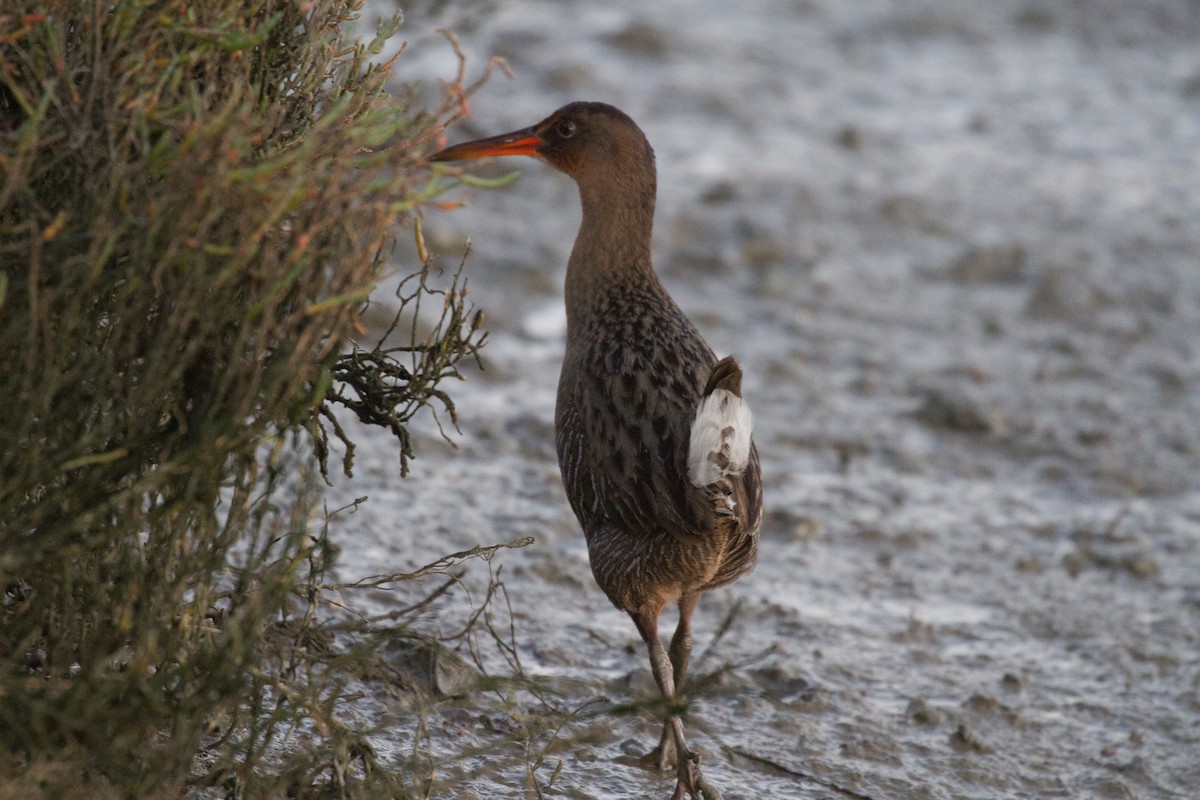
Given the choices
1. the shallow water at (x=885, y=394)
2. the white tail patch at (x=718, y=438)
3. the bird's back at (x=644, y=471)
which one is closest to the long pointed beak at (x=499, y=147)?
the bird's back at (x=644, y=471)

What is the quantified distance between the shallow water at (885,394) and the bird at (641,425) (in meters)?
0.37

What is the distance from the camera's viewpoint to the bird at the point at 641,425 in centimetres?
360

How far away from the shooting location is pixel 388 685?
336cm

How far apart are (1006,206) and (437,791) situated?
20.2 ft

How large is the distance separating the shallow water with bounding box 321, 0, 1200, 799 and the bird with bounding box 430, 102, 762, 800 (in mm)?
367

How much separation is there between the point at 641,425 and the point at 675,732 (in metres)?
0.73

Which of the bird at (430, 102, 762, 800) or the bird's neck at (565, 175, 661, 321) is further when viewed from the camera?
the bird's neck at (565, 175, 661, 321)

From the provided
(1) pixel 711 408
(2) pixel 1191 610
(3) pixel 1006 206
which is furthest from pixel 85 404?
(3) pixel 1006 206

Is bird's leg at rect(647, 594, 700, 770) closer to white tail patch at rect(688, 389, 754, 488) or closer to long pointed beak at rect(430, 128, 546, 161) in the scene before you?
white tail patch at rect(688, 389, 754, 488)

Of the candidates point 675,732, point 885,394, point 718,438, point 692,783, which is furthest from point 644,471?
point 885,394

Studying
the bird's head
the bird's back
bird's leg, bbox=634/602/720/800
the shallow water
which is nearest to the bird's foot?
bird's leg, bbox=634/602/720/800

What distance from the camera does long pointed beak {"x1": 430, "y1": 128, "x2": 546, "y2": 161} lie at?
13.4 ft

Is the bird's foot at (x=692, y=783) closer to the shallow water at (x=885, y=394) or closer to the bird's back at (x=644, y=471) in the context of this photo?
the shallow water at (x=885, y=394)

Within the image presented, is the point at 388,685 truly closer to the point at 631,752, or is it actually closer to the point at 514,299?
the point at 631,752
